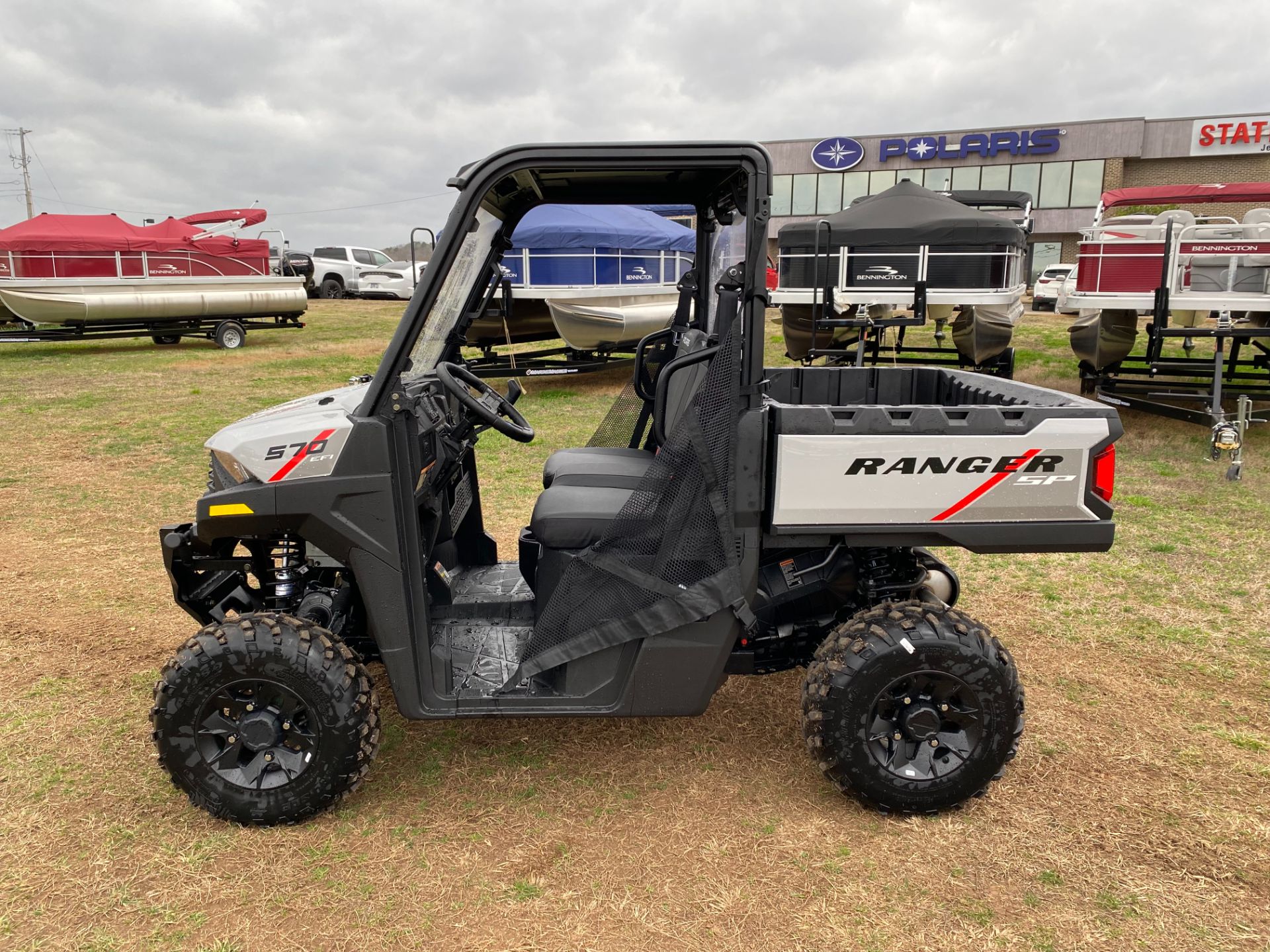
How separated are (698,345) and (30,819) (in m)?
2.83

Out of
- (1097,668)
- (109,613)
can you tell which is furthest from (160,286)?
(1097,668)

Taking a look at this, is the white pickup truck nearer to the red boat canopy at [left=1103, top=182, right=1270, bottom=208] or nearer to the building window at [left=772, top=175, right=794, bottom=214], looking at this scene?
the building window at [left=772, top=175, right=794, bottom=214]

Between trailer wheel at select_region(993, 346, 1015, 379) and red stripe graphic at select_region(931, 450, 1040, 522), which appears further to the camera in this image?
trailer wheel at select_region(993, 346, 1015, 379)

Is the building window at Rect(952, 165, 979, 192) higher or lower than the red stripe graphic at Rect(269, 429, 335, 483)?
higher

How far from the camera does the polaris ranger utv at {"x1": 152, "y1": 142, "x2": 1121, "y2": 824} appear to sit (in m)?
2.70

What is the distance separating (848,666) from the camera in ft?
9.16

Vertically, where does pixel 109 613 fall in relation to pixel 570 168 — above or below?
below

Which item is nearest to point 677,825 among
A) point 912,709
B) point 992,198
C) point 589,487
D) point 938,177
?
point 912,709

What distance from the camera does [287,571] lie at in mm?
3025

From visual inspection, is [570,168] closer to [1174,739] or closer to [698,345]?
[698,345]

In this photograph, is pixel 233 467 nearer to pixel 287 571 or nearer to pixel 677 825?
pixel 287 571

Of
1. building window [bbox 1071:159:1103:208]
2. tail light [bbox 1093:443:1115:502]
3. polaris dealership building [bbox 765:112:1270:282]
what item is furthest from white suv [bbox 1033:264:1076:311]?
tail light [bbox 1093:443:1115:502]

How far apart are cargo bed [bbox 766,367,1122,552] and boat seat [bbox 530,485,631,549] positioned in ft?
1.93

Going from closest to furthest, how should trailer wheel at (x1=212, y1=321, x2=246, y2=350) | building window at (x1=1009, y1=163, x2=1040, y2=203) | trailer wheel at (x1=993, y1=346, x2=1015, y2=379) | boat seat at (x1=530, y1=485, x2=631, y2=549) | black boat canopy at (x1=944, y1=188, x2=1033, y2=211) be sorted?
A: boat seat at (x1=530, y1=485, x2=631, y2=549) → trailer wheel at (x1=993, y1=346, x2=1015, y2=379) → black boat canopy at (x1=944, y1=188, x2=1033, y2=211) → trailer wheel at (x1=212, y1=321, x2=246, y2=350) → building window at (x1=1009, y1=163, x2=1040, y2=203)
